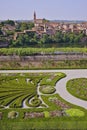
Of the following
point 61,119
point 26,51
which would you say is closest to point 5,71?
point 26,51

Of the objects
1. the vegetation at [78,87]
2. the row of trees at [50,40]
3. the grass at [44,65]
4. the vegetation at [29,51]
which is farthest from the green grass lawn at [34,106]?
the row of trees at [50,40]

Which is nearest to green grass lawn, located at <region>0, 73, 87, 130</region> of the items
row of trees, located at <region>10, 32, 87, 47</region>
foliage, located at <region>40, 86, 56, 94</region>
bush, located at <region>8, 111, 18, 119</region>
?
bush, located at <region>8, 111, 18, 119</region>

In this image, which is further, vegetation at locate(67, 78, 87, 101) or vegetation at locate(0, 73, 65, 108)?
vegetation at locate(67, 78, 87, 101)

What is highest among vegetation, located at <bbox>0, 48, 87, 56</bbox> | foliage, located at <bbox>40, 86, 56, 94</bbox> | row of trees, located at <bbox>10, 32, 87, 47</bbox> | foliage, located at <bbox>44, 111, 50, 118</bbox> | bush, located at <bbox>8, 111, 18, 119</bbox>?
vegetation, located at <bbox>0, 48, 87, 56</bbox>

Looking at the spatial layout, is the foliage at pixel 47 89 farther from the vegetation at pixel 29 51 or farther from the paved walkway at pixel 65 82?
the vegetation at pixel 29 51

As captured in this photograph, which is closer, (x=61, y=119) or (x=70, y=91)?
(x=61, y=119)

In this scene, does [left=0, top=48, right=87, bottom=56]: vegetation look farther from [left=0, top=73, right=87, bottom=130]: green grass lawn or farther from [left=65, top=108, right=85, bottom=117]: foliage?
[left=65, top=108, right=85, bottom=117]: foliage

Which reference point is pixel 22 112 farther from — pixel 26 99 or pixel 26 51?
pixel 26 51
